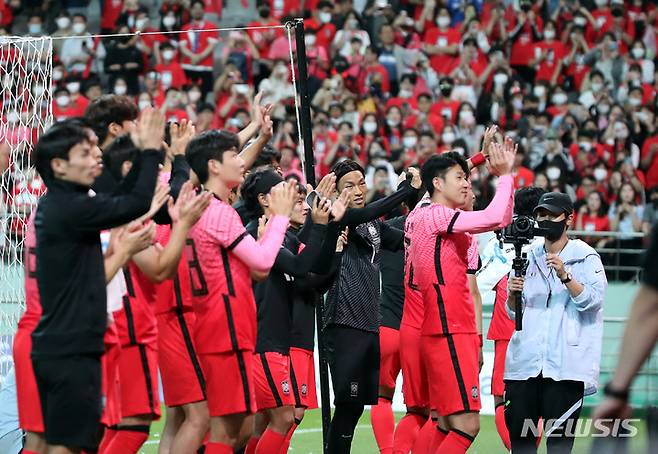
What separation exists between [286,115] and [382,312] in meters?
8.62

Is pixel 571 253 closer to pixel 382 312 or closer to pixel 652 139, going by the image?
pixel 382 312

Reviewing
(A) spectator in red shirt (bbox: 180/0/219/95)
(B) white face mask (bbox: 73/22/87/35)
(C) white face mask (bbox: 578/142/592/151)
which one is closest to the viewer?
(C) white face mask (bbox: 578/142/592/151)

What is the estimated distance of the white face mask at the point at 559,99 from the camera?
18109mm

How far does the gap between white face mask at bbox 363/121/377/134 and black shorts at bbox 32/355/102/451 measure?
12048 mm

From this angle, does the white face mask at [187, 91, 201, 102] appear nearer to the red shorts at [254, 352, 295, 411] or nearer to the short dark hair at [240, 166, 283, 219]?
the short dark hair at [240, 166, 283, 219]

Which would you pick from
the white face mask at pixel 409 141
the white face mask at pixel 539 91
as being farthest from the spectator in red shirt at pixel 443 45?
the white face mask at pixel 409 141

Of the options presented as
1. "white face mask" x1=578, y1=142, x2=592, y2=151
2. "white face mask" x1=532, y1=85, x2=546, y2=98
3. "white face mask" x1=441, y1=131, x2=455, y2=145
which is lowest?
"white face mask" x1=578, y1=142, x2=592, y2=151

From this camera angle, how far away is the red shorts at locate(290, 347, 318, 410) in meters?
8.09

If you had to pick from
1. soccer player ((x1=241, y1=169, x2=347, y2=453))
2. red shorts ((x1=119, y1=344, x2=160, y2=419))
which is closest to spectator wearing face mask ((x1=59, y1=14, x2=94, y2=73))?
soccer player ((x1=241, y1=169, x2=347, y2=453))

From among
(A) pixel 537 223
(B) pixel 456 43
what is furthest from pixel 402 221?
(B) pixel 456 43

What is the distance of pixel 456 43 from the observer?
743 inches

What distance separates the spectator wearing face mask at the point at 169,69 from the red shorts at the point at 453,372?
11.6 m

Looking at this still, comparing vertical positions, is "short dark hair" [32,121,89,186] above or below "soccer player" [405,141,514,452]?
above

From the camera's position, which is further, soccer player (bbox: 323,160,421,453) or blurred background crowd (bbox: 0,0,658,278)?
blurred background crowd (bbox: 0,0,658,278)
